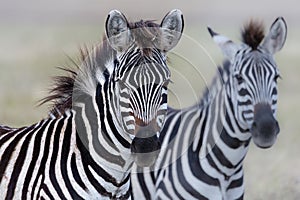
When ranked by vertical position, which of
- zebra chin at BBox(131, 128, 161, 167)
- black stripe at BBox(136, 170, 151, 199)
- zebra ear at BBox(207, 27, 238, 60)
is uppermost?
zebra ear at BBox(207, 27, 238, 60)

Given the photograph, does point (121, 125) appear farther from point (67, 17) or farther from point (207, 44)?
point (67, 17)

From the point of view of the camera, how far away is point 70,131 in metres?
5.44

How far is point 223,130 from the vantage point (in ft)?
24.4

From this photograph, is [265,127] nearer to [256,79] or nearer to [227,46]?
[256,79]

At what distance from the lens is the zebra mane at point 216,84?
25.0 ft

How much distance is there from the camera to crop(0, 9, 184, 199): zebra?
514 centimetres

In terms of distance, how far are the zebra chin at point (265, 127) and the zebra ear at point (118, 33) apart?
2140 millimetres

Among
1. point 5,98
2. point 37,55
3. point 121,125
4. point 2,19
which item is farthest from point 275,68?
point 2,19

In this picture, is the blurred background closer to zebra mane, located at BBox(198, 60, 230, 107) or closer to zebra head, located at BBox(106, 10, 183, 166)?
zebra mane, located at BBox(198, 60, 230, 107)

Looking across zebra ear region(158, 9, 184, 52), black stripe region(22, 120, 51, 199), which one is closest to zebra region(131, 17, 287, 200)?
zebra ear region(158, 9, 184, 52)

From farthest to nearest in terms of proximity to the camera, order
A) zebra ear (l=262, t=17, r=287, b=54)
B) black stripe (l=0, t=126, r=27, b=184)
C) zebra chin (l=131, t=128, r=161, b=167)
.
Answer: zebra ear (l=262, t=17, r=287, b=54)
black stripe (l=0, t=126, r=27, b=184)
zebra chin (l=131, t=128, r=161, b=167)

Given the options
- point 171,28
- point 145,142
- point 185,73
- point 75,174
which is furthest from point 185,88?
point 145,142

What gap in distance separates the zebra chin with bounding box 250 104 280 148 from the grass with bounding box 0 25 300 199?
668 mm

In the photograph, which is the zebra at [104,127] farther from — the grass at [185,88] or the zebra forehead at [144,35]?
the grass at [185,88]
